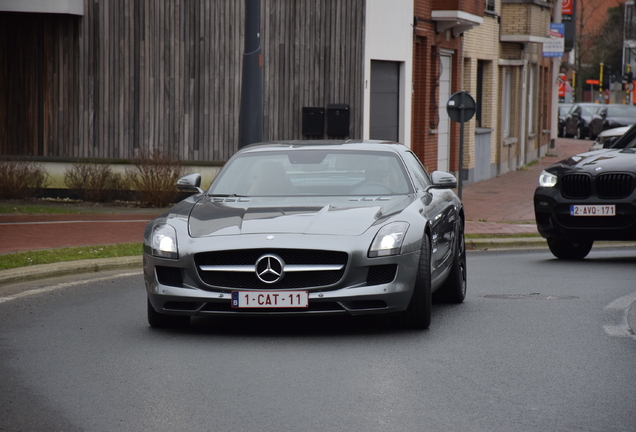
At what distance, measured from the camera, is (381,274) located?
7.57 m

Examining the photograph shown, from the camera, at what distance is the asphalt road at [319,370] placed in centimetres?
555

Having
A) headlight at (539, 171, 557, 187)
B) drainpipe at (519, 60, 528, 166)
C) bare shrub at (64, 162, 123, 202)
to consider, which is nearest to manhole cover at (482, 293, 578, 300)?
headlight at (539, 171, 557, 187)

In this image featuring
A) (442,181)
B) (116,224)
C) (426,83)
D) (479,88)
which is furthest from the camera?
(479,88)

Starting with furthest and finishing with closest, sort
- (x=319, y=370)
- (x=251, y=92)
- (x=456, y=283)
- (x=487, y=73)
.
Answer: (x=487, y=73)
(x=251, y=92)
(x=456, y=283)
(x=319, y=370)

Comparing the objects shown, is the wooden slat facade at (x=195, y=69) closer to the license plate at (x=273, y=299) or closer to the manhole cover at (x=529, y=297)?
the manhole cover at (x=529, y=297)

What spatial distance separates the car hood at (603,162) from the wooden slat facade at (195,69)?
296 inches

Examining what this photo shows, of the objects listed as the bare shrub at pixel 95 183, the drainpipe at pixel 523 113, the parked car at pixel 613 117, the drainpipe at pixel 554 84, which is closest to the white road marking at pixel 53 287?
the bare shrub at pixel 95 183

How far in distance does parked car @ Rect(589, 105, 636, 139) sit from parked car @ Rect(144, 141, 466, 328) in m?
42.3

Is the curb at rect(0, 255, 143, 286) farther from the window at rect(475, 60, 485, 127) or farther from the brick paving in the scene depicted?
the window at rect(475, 60, 485, 127)

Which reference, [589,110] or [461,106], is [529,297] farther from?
[589,110]

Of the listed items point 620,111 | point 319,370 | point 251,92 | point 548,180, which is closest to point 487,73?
point 251,92

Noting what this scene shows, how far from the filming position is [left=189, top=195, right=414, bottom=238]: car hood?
7.65m

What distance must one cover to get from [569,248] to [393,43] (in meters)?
9.42

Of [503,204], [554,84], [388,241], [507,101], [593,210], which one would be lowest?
[503,204]
